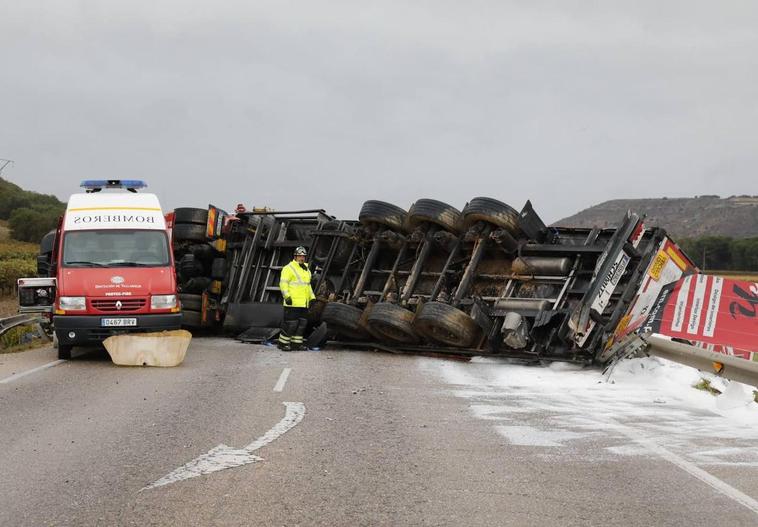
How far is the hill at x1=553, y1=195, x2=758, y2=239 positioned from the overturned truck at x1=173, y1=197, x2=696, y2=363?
54621 mm

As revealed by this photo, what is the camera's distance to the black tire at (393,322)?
530 inches

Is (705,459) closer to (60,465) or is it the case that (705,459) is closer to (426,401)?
(426,401)

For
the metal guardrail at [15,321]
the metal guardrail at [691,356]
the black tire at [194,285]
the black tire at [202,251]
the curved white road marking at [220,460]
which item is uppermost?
the metal guardrail at [691,356]

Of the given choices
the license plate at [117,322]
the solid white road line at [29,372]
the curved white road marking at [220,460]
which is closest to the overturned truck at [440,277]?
the license plate at [117,322]

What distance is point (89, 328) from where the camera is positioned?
11.9m

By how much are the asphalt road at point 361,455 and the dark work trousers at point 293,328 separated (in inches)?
154

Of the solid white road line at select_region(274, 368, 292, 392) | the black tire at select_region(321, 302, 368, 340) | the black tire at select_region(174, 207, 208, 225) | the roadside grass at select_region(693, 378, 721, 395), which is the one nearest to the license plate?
the solid white road line at select_region(274, 368, 292, 392)

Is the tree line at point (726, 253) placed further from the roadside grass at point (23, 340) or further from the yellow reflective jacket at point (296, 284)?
the roadside grass at point (23, 340)

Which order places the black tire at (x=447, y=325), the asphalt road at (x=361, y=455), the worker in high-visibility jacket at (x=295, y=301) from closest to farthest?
1. the asphalt road at (x=361, y=455)
2. the black tire at (x=447, y=325)
3. the worker in high-visibility jacket at (x=295, y=301)

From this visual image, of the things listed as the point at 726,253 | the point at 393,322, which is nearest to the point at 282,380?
the point at 393,322

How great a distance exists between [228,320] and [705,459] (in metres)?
12.0

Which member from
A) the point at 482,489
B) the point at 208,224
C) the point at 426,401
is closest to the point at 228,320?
the point at 208,224

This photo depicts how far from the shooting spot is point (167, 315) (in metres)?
12.3

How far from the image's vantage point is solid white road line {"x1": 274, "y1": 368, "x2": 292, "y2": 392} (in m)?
9.51
